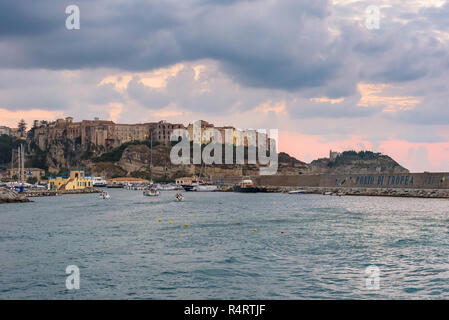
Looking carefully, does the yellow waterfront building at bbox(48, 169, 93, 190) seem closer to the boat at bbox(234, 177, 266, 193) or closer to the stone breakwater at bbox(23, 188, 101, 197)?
the stone breakwater at bbox(23, 188, 101, 197)

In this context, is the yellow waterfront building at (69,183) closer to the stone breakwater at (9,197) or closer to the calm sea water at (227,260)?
the stone breakwater at (9,197)

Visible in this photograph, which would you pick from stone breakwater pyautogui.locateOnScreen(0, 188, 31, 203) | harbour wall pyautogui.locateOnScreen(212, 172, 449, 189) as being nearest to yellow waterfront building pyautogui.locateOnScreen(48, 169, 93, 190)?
stone breakwater pyautogui.locateOnScreen(0, 188, 31, 203)

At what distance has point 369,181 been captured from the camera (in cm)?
10688

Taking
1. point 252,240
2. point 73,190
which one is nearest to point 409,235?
point 252,240

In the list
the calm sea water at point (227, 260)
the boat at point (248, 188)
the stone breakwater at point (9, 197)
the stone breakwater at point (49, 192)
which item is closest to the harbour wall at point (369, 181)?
the boat at point (248, 188)

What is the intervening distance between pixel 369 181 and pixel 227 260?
3489 inches

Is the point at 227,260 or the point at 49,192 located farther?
the point at 49,192

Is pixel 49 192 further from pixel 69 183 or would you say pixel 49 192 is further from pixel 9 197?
pixel 9 197

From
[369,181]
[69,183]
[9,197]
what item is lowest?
[9,197]

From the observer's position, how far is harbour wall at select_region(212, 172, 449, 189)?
8944 centimetres

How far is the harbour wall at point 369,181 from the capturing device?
89.4 metres

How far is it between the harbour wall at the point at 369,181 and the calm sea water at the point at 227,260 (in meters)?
50.7

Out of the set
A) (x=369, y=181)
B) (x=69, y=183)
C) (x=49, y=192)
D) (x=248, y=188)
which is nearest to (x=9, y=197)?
(x=49, y=192)
